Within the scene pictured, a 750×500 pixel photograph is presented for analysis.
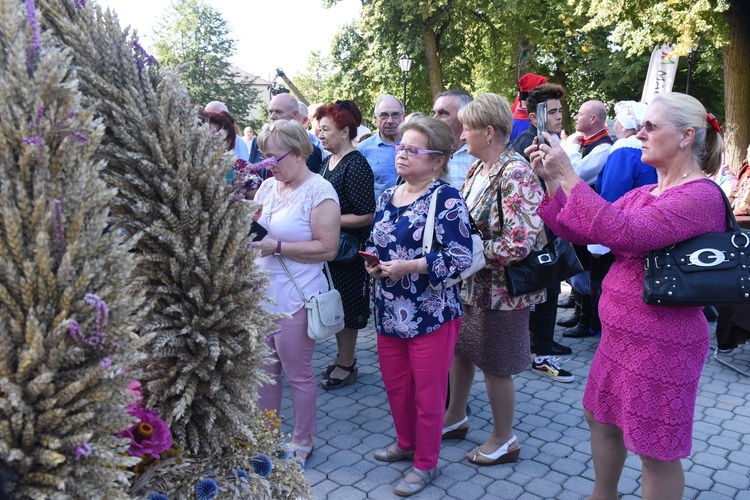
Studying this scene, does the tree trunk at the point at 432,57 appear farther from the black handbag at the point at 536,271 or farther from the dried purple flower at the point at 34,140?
the dried purple flower at the point at 34,140

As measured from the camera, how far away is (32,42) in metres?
1.04

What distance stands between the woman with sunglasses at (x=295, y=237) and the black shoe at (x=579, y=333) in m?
3.54

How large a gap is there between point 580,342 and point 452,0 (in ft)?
60.6

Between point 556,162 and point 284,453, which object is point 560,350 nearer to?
point 556,162

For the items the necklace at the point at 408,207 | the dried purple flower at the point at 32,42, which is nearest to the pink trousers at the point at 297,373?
the necklace at the point at 408,207

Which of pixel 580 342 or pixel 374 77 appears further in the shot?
pixel 374 77

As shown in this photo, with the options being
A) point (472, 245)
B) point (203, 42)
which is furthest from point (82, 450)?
point (203, 42)

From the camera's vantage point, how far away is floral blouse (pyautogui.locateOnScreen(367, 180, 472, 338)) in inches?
133

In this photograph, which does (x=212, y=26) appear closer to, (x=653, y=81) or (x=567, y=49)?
(x=567, y=49)

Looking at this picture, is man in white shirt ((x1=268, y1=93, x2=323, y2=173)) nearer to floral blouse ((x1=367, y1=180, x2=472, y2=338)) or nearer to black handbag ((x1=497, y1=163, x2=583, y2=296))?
floral blouse ((x1=367, y1=180, x2=472, y2=338))

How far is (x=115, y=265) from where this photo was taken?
1086 mm

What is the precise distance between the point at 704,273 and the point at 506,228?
3.99ft

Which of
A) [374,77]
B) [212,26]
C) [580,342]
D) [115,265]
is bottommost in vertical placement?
[580,342]

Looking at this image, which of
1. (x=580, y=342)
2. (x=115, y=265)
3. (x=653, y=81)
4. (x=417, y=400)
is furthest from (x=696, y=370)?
(x=653, y=81)
